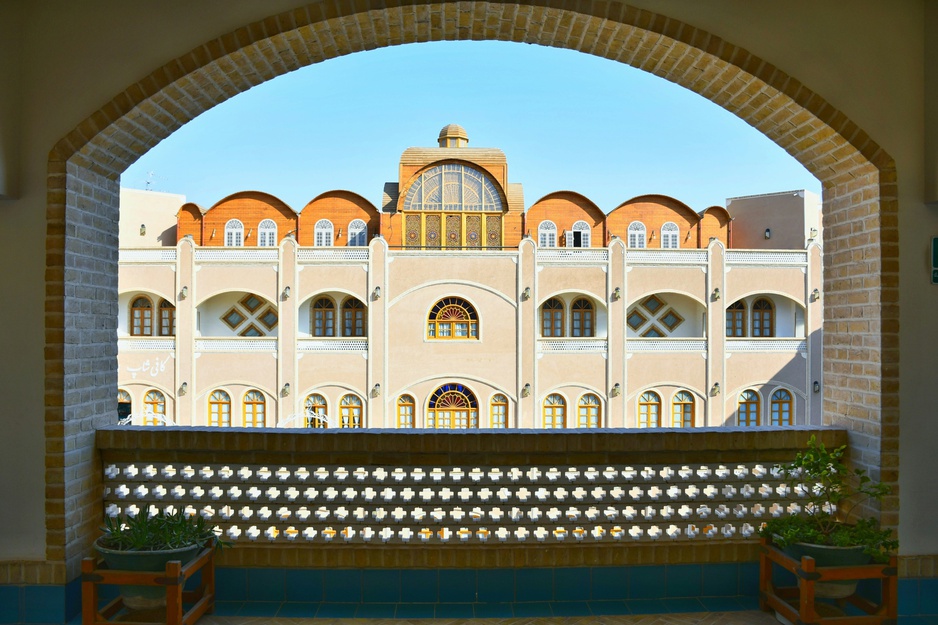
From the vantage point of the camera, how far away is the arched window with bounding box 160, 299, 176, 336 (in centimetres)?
2261

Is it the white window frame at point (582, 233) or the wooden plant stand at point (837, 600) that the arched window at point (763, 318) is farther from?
the wooden plant stand at point (837, 600)

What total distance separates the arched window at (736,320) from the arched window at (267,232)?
53.0 ft

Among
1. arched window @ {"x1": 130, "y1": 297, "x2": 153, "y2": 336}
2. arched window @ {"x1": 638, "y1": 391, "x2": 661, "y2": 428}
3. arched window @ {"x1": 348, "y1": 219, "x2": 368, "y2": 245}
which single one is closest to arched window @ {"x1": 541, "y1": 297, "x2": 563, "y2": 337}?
arched window @ {"x1": 638, "y1": 391, "x2": 661, "y2": 428}

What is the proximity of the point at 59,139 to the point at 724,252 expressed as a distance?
71.9 ft

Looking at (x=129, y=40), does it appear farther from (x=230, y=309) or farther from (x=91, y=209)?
(x=230, y=309)

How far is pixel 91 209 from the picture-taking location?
332 centimetres

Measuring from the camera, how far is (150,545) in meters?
2.97

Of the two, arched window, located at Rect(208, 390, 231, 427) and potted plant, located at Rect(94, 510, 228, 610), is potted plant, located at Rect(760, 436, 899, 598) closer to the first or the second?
potted plant, located at Rect(94, 510, 228, 610)

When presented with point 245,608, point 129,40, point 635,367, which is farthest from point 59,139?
point 635,367

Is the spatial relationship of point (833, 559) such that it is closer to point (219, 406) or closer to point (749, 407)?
point (749, 407)

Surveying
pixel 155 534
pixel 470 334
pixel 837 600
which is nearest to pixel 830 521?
pixel 837 600

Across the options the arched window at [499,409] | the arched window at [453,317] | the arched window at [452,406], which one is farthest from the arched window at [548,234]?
the arched window at [452,406]

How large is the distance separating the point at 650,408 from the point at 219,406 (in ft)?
46.8

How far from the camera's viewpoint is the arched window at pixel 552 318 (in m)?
22.5
